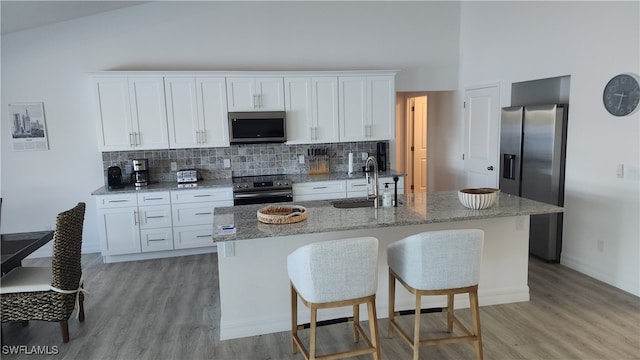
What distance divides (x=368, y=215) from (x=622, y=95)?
8.44 feet

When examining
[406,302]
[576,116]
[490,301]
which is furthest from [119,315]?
[576,116]

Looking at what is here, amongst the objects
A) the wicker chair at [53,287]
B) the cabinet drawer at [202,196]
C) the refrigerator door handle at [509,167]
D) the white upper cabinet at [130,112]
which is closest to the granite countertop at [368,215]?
the wicker chair at [53,287]

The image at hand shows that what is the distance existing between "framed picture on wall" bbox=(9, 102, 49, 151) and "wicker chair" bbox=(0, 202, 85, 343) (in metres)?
2.53

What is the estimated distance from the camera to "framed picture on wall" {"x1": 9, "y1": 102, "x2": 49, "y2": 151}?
16.2 ft

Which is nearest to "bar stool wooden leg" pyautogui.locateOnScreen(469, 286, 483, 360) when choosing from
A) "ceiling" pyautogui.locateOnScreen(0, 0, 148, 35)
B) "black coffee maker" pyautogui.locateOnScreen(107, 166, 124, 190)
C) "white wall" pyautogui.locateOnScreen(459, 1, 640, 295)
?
"white wall" pyautogui.locateOnScreen(459, 1, 640, 295)

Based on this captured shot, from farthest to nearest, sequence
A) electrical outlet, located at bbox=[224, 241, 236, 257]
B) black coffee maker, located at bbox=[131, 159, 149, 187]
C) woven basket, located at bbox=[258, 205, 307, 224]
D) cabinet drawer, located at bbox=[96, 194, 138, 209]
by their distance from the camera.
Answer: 1. black coffee maker, located at bbox=[131, 159, 149, 187]
2. cabinet drawer, located at bbox=[96, 194, 138, 209]
3. electrical outlet, located at bbox=[224, 241, 236, 257]
4. woven basket, located at bbox=[258, 205, 307, 224]

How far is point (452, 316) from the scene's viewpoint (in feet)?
9.74

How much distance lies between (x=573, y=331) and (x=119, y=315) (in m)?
3.57

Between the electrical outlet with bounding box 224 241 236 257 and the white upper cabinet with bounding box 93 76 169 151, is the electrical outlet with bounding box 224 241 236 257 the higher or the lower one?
the lower one

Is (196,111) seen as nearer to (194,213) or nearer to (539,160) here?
(194,213)

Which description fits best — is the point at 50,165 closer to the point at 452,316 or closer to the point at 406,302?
the point at 406,302

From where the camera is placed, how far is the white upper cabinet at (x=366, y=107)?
5375mm

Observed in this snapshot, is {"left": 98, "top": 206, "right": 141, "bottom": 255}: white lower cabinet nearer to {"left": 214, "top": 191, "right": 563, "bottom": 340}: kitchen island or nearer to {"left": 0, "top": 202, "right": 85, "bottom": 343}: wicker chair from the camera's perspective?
{"left": 0, "top": 202, "right": 85, "bottom": 343}: wicker chair

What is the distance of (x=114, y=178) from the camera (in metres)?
4.93
